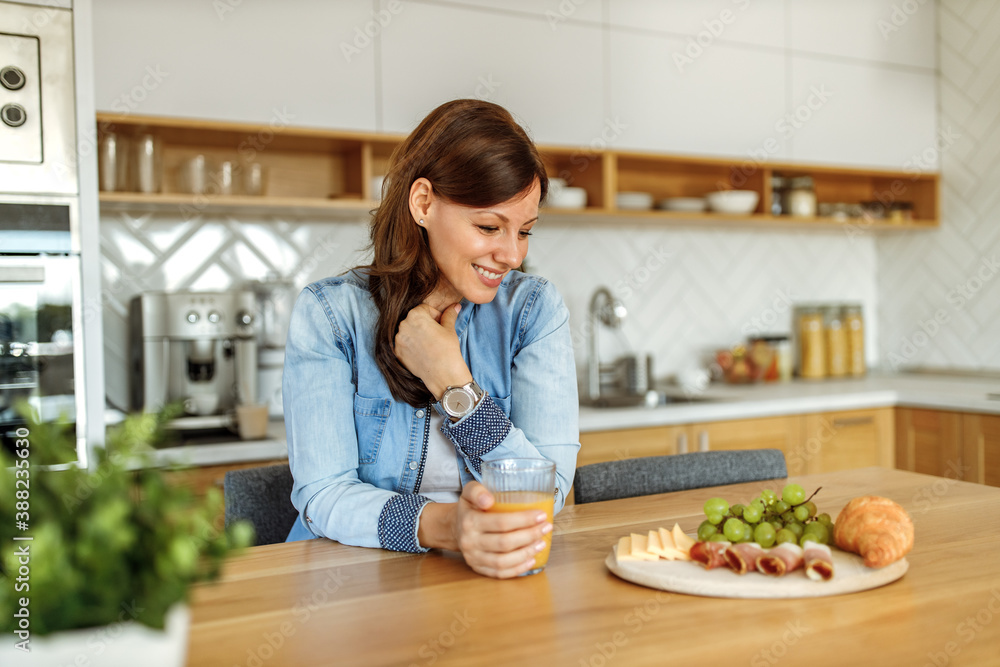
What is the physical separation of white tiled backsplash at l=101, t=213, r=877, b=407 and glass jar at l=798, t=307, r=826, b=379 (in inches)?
4.6

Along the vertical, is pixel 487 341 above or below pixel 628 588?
above

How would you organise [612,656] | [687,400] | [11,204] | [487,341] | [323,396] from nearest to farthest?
1. [612,656]
2. [323,396]
3. [487,341]
4. [11,204]
5. [687,400]

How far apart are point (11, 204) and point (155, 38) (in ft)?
2.25

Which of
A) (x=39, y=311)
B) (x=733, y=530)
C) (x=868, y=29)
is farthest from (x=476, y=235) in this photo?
(x=868, y=29)

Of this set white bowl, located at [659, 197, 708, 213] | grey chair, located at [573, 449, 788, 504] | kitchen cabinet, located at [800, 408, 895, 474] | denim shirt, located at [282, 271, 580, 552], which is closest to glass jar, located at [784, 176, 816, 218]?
white bowl, located at [659, 197, 708, 213]

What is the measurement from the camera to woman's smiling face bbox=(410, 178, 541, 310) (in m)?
1.29

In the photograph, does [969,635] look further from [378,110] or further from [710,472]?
[378,110]

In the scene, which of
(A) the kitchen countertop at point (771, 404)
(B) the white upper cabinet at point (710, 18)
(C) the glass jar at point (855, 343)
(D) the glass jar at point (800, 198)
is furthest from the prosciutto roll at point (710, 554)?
(C) the glass jar at point (855, 343)

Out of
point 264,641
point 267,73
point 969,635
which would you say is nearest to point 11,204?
point 267,73

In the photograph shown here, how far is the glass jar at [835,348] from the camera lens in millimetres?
3660

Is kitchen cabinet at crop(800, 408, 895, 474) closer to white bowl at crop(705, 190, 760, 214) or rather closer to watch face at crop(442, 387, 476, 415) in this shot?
white bowl at crop(705, 190, 760, 214)

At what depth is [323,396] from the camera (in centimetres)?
125

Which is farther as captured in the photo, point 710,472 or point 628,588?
point 710,472

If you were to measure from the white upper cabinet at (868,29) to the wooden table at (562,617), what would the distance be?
279cm
